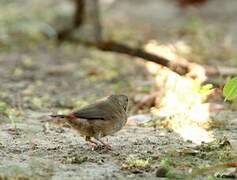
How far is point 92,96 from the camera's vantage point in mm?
7141

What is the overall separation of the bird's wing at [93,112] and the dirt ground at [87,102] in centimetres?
25

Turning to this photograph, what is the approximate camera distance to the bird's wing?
4.68m

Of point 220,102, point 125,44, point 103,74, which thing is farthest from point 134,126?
point 125,44

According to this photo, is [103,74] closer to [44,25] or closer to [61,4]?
[44,25]

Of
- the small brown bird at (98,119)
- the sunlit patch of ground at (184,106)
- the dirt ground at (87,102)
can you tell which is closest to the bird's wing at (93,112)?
the small brown bird at (98,119)

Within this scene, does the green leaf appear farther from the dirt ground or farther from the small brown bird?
the small brown bird

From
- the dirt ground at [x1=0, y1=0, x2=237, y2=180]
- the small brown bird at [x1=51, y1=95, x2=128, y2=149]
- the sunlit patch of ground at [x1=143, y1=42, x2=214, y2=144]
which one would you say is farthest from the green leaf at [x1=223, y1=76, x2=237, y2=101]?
the small brown bird at [x1=51, y1=95, x2=128, y2=149]

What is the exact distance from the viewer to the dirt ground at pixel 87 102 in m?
4.39

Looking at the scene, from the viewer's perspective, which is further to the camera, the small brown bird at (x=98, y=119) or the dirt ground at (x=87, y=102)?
the small brown bird at (x=98, y=119)

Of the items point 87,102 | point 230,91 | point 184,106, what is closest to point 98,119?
point 230,91

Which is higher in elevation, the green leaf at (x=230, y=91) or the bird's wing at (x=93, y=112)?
the green leaf at (x=230, y=91)

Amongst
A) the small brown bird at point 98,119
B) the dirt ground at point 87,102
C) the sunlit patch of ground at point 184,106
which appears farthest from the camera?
the sunlit patch of ground at point 184,106

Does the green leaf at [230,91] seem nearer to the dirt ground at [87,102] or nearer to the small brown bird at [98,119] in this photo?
the dirt ground at [87,102]

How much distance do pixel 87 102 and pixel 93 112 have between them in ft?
6.76
